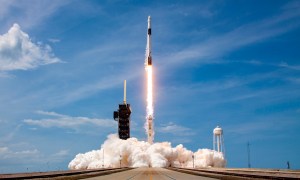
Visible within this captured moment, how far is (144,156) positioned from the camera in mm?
133250

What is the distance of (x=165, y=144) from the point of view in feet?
486

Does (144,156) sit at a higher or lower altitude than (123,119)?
lower

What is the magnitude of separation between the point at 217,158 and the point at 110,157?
124 feet

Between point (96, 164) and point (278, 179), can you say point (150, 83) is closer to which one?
point (96, 164)

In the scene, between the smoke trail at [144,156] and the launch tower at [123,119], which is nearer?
the smoke trail at [144,156]

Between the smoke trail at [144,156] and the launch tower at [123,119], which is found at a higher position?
the launch tower at [123,119]

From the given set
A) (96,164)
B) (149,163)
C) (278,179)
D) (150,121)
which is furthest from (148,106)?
(278,179)

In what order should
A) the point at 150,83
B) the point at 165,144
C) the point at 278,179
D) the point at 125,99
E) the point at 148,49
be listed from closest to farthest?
the point at 278,179 < the point at 150,83 < the point at 148,49 < the point at 165,144 < the point at 125,99

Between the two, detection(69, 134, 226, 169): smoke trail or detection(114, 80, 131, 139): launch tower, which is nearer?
detection(69, 134, 226, 169): smoke trail

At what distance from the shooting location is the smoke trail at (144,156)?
133 metres

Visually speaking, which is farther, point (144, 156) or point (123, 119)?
point (123, 119)

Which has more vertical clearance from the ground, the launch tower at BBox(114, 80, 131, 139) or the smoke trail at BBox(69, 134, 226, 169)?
the launch tower at BBox(114, 80, 131, 139)

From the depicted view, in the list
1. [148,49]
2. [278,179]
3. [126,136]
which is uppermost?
[148,49]

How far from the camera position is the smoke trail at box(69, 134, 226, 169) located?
133375mm
